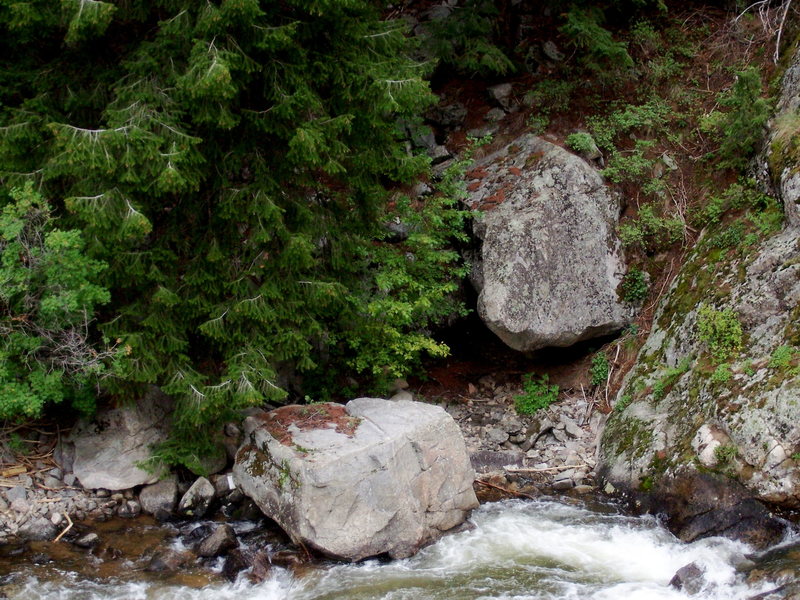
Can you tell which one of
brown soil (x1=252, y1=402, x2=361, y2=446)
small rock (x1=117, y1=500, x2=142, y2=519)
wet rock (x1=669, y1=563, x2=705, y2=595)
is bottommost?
small rock (x1=117, y1=500, x2=142, y2=519)

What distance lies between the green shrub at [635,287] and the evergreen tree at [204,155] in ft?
14.6

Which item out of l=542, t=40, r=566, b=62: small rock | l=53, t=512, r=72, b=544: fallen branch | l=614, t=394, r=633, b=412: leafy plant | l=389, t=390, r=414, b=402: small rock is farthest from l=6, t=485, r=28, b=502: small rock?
l=542, t=40, r=566, b=62: small rock

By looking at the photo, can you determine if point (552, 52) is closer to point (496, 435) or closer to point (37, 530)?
point (496, 435)

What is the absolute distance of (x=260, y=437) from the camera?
8.66 meters

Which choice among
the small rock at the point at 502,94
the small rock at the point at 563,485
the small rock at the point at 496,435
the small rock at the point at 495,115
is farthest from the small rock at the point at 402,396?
the small rock at the point at 502,94

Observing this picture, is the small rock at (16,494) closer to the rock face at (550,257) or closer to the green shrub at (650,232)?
the rock face at (550,257)

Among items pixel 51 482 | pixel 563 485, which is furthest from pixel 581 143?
pixel 51 482

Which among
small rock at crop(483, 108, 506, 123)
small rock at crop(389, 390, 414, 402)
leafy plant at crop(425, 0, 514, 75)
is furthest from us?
small rock at crop(483, 108, 506, 123)

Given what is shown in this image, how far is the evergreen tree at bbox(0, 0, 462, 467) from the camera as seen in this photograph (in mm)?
7411

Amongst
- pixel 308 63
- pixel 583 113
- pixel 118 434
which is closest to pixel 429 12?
pixel 583 113

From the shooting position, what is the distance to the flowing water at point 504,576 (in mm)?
6953

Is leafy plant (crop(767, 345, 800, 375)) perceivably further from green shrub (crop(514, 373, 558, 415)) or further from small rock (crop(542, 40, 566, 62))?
small rock (crop(542, 40, 566, 62))

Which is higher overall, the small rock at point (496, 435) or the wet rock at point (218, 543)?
the small rock at point (496, 435)

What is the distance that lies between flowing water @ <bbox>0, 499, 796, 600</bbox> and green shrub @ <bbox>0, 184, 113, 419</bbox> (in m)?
2.25
